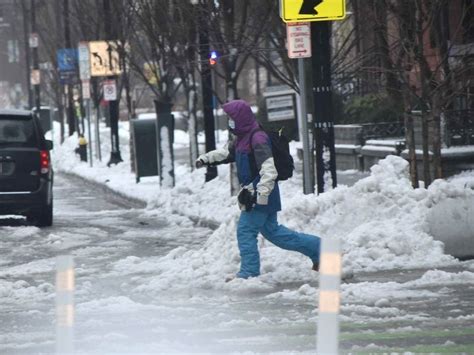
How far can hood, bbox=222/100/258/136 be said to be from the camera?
11.5 meters

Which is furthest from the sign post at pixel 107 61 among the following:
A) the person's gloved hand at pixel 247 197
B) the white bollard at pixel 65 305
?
the white bollard at pixel 65 305

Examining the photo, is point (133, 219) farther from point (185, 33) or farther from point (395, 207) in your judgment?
point (395, 207)

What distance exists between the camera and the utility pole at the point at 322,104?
50.0ft

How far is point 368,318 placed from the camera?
31.6 feet

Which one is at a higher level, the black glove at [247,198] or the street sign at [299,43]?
the street sign at [299,43]

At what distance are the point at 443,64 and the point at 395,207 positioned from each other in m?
3.13

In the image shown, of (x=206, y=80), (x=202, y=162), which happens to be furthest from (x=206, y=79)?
(x=202, y=162)

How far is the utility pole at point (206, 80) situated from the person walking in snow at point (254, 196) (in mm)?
9577

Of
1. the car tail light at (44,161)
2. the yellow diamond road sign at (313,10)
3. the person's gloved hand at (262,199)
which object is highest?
the yellow diamond road sign at (313,10)

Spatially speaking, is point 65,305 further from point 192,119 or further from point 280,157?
point 192,119

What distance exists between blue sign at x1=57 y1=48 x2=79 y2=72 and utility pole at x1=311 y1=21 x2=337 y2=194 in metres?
27.1

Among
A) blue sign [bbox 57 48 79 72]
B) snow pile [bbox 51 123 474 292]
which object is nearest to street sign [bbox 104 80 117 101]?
blue sign [bbox 57 48 79 72]

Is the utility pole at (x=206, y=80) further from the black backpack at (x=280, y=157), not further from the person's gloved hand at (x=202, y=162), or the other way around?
the black backpack at (x=280, y=157)

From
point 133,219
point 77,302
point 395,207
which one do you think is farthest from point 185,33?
point 77,302
